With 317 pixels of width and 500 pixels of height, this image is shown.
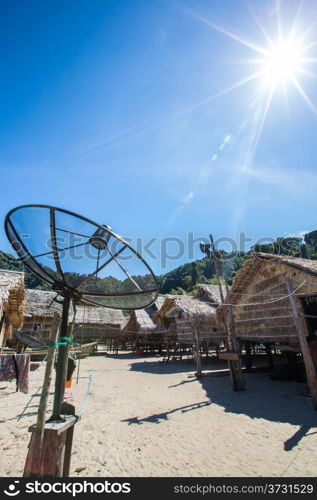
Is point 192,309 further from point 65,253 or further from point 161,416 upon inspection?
point 65,253

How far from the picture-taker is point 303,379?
351 inches

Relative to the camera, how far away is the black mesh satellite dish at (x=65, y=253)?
2.60 m

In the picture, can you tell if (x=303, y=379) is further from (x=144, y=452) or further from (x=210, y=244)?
(x=144, y=452)

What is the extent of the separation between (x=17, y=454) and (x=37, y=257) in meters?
3.21

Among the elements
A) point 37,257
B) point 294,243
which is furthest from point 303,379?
point 294,243

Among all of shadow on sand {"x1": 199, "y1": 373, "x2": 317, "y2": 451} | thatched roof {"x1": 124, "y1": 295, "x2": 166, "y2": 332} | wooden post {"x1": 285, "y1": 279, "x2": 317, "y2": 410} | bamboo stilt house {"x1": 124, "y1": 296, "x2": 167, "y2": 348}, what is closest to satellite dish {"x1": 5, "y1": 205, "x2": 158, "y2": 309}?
shadow on sand {"x1": 199, "y1": 373, "x2": 317, "y2": 451}

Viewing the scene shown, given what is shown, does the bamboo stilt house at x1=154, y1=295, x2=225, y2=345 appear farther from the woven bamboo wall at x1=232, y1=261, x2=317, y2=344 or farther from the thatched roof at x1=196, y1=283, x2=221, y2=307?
the woven bamboo wall at x1=232, y1=261, x2=317, y2=344

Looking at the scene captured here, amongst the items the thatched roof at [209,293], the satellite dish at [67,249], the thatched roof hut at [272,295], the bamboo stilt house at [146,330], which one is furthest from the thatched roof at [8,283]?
the thatched roof at [209,293]

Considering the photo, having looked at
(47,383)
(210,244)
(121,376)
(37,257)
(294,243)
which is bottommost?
(121,376)

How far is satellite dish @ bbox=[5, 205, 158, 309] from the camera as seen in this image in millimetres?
2650

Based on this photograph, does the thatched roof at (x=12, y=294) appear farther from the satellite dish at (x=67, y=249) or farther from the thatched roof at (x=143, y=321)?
the thatched roof at (x=143, y=321)

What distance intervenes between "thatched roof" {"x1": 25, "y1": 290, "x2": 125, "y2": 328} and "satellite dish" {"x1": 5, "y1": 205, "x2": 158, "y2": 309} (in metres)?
16.6

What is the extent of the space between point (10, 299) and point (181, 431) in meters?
10.5

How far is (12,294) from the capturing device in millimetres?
10898
